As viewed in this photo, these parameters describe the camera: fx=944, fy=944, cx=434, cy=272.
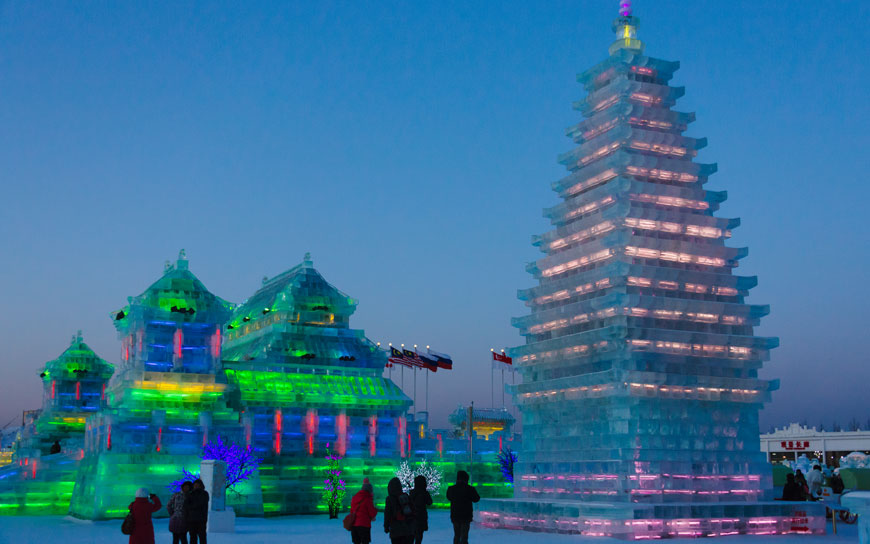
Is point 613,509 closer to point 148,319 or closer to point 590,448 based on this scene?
point 590,448

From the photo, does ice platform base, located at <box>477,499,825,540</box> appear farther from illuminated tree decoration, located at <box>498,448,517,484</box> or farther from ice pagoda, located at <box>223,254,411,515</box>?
illuminated tree decoration, located at <box>498,448,517,484</box>

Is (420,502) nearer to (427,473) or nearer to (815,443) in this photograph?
(427,473)

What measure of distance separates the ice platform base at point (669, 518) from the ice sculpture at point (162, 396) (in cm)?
2032

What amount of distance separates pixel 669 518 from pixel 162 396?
28.5m

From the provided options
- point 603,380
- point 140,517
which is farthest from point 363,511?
point 603,380

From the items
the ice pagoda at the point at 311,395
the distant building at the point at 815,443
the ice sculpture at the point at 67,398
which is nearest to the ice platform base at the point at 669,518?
the ice pagoda at the point at 311,395

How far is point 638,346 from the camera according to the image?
120 feet

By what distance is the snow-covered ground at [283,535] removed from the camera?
31.6 metres

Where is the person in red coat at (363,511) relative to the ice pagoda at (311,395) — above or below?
below

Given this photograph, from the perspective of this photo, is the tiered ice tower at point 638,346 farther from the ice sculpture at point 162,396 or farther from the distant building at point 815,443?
the distant building at point 815,443

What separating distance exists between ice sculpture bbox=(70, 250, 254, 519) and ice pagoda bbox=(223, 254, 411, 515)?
3111mm

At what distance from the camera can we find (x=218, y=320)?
52.0 m


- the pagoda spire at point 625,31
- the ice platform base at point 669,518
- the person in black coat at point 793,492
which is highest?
the pagoda spire at point 625,31

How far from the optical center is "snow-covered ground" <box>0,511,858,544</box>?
31578 mm
